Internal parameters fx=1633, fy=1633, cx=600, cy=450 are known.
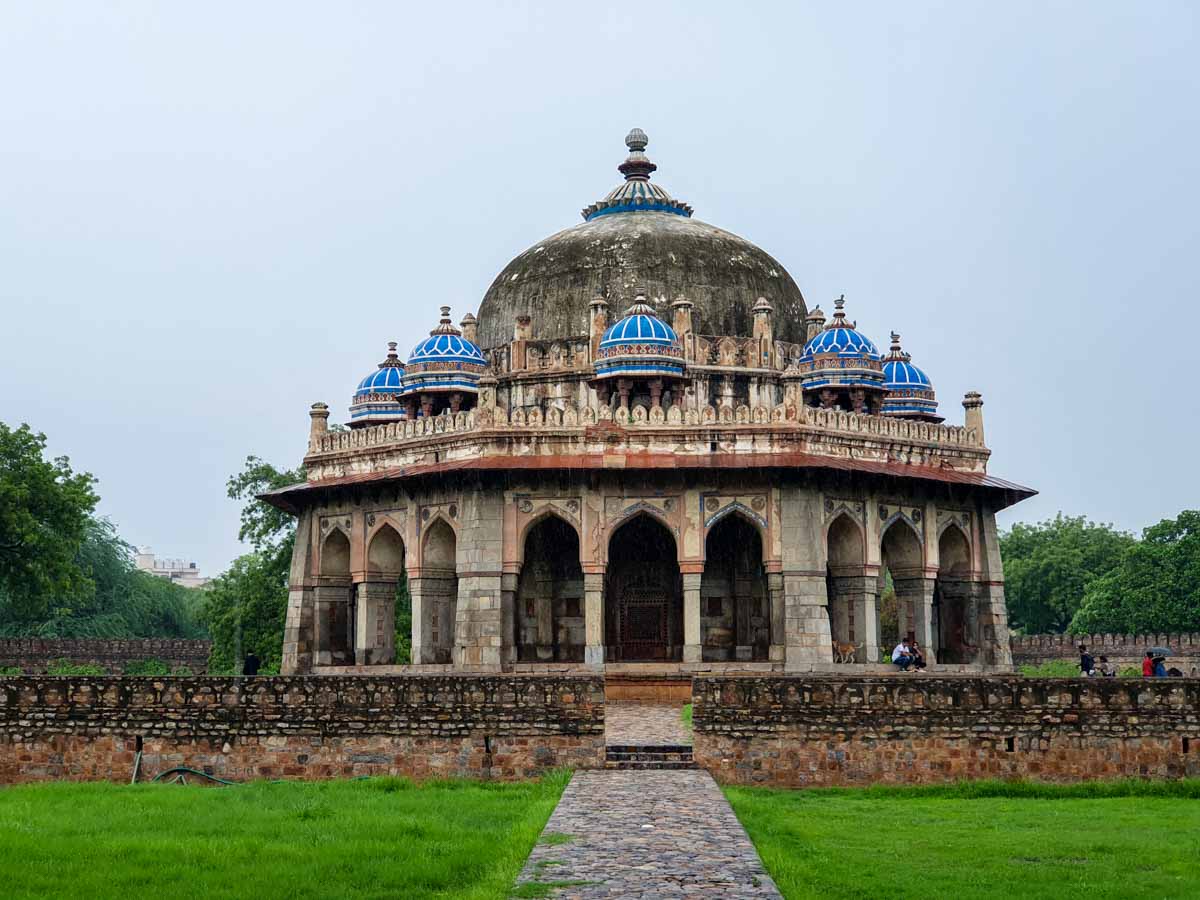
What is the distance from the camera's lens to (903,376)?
3212 cm

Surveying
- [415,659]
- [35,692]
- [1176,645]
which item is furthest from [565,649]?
[1176,645]

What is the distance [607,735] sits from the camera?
1922cm

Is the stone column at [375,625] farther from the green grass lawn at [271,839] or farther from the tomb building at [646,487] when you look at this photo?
the green grass lawn at [271,839]

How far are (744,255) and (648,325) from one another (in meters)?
5.75

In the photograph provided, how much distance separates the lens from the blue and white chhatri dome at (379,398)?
33.3 meters

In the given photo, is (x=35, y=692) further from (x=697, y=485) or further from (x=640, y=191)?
(x=640, y=191)

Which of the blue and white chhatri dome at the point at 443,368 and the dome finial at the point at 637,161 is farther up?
the dome finial at the point at 637,161

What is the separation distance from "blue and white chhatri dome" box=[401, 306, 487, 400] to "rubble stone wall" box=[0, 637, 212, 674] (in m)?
20.1

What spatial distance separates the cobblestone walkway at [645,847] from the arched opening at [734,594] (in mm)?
13986

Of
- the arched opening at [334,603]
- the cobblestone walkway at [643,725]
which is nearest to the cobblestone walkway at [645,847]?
the cobblestone walkway at [643,725]

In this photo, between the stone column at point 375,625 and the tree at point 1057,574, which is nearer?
the stone column at point 375,625

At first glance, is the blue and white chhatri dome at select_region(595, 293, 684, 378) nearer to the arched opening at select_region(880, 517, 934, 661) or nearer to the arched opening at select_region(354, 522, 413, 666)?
the arched opening at select_region(880, 517, 934, 661)

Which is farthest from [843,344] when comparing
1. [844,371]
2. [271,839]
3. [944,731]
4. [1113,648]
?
[1113,648]

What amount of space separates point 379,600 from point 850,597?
344 inches
